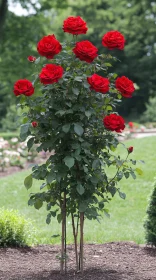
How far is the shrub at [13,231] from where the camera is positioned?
4.46 m

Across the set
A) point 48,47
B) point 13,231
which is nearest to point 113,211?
point 13,231

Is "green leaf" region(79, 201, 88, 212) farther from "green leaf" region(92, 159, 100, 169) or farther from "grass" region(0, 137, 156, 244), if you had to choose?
"grass" region(0, 137, 156, 244)

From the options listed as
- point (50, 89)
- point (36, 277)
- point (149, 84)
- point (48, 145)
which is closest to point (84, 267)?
point (36, 277)

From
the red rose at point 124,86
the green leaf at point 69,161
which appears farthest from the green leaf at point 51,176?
the red rose at point 124,86

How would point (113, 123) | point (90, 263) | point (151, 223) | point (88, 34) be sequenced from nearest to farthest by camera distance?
point (113, 123), point (90, 263), point (151, 223), point (88, 34)

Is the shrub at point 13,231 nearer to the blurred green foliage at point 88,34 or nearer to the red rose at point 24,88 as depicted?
the red rose at point 24,88

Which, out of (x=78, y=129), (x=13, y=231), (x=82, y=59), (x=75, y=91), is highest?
(x=82, y=59)

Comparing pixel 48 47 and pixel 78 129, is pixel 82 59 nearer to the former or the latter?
pixel 48 47

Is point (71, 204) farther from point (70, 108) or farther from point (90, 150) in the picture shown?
point (70, 108)

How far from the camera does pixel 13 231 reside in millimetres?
4480

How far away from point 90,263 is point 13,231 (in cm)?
99

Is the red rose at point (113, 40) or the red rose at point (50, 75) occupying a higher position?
the red rose at point (113, 40)

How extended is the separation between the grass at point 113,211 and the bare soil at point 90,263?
62cm

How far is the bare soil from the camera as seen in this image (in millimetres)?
3449
